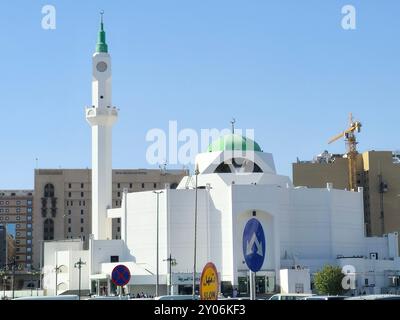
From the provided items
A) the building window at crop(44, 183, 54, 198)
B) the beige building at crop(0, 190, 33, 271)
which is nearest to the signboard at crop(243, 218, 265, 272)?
the building window at crop(44, 183, 54, 198)

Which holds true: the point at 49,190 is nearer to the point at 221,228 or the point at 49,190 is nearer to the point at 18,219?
the point at 18,219

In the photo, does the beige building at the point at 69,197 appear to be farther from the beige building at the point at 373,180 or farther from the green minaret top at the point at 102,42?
the green minaret top at the point at 102,42

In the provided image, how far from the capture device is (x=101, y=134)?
91.5m

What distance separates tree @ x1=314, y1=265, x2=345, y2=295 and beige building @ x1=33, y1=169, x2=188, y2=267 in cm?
5948

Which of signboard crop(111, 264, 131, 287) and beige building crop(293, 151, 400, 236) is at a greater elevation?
beige building crop(293, 151, 400, 236)

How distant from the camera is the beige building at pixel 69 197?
138 meters

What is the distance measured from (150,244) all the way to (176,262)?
12.7 ft

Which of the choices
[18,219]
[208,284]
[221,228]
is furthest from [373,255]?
[208,284]

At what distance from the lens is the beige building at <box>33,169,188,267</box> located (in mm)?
137625

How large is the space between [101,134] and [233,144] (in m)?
15.4

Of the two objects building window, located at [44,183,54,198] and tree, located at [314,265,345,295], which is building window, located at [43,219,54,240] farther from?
tree, located at [314,265,345,295]

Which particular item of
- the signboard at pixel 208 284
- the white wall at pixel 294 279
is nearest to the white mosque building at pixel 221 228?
the white wall at pixel 294 279

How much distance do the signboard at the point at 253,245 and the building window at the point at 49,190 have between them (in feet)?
419
